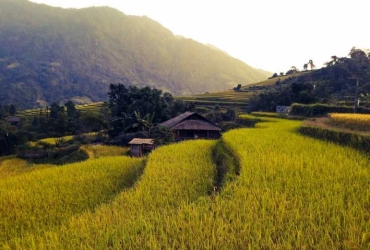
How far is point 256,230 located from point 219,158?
6320 millimetres

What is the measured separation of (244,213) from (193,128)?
2149cm

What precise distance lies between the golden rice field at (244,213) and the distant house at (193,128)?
17813mm

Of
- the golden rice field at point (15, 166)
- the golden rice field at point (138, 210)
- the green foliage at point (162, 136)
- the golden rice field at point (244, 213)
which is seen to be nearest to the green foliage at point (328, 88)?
the green foliage at point (162, 136)

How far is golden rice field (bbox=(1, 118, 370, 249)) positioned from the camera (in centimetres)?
419

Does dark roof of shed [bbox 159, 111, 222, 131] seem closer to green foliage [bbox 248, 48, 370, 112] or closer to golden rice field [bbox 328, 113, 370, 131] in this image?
green foliage [bbox 248, 48, 370, 112]

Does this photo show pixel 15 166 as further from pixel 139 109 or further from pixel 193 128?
pixel 193 128

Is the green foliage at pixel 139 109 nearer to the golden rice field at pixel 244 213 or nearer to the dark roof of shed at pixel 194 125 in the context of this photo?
the dark roof of shed at pixel 194 125

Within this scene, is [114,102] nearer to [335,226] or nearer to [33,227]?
[33,227]

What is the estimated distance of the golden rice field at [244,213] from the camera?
13.8ft

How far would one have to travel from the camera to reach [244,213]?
4.97m

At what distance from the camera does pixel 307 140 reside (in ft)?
39.0

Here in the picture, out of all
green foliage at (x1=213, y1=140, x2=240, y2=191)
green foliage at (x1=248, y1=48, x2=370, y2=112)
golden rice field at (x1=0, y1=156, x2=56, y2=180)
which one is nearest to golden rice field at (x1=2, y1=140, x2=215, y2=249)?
green foliage at (x1=213, y1=140, x2=240, y2=191)

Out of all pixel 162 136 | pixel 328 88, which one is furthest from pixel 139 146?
pixel 328 88

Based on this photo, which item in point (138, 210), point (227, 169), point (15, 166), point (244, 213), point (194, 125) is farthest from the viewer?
point (194, 125)
